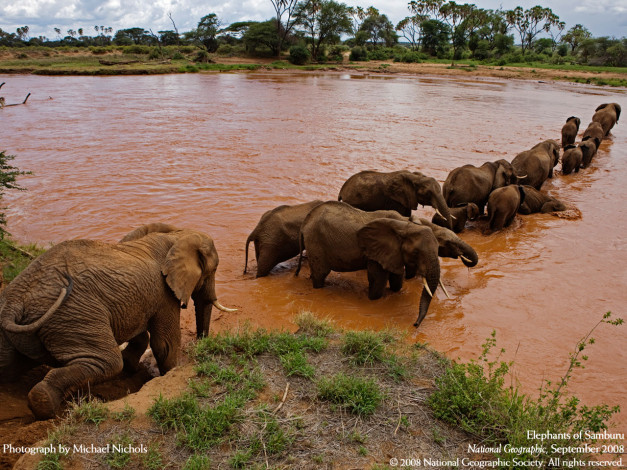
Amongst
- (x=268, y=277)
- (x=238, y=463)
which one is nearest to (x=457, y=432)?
(x=238, y=463)

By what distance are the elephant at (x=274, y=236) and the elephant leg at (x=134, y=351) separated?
8.29ft

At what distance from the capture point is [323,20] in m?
66.2

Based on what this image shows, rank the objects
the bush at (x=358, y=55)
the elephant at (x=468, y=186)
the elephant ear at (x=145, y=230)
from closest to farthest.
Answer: the elephant ear at (x=145, y=230) → the elephant at (x=468, y=186) → the bush at (x=358, y=55)

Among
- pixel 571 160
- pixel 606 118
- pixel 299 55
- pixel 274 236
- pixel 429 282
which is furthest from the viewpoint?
pixel 299 55

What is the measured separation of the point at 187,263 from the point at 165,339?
0.78 metres

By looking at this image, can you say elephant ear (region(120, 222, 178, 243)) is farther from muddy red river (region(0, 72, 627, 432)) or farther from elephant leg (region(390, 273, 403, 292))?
elephant leg (region(390, 273, 403, 292))

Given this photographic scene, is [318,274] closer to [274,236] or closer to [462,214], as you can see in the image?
[274,236]

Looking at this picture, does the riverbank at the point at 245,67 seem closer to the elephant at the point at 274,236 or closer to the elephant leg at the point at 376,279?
the elephant at the point at 274,236

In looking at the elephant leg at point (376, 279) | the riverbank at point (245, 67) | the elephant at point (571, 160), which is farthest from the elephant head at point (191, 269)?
the riverbank at point (245, 67)

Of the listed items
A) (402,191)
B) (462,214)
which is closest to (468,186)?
(462,214)

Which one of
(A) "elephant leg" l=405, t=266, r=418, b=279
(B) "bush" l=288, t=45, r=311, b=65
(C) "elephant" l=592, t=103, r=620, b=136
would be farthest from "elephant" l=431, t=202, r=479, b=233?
(B) "bush" l=288, t=45, r=311, b=65

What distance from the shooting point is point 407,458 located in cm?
323

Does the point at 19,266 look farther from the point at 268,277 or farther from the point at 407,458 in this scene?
the point at 407,458

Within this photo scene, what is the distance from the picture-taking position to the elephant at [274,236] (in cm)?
707
